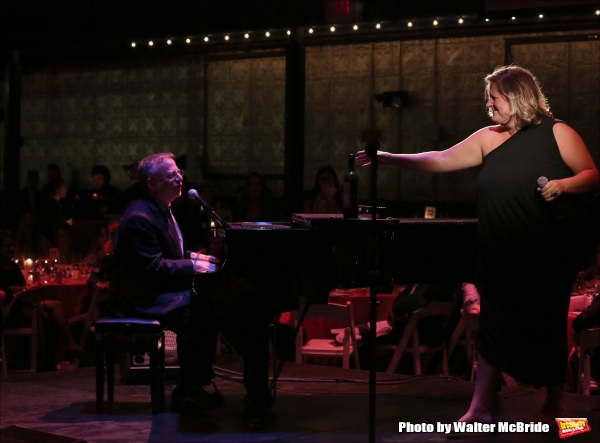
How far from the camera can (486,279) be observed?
14.5 ft

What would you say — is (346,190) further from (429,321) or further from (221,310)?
(429,321)

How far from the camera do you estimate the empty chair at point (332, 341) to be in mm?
6578

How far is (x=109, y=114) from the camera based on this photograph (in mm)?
14633

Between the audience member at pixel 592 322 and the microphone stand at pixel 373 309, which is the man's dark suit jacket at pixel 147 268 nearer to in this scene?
the microphone stand at pixel 373 309

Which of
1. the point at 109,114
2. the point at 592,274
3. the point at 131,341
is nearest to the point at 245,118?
the point at 109,114

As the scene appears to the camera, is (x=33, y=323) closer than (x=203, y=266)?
No

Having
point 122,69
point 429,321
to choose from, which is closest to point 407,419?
point 429,321

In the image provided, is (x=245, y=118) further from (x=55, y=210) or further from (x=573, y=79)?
(x=573, y=79)

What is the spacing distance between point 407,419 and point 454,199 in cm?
715

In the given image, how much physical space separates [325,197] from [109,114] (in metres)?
6.05

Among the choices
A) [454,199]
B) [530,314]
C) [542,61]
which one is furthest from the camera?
[454,199]

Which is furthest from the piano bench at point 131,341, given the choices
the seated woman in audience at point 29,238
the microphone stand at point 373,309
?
the seated woman in audience at point 29,238

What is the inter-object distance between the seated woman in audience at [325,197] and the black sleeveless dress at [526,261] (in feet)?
16.4

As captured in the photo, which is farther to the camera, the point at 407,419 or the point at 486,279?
the point at 407,419
